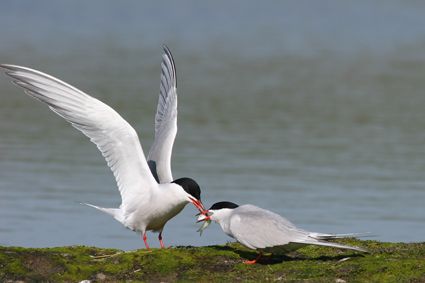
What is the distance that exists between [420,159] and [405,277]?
7.62 m

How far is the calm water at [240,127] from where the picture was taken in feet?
37.5

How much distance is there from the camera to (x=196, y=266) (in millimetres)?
Result: 7543

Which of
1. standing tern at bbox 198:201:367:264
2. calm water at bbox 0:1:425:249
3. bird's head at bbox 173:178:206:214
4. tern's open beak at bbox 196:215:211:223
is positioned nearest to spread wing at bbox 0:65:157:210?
bird's head at bbox 173:178:206:214

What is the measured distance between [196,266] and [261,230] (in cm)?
52

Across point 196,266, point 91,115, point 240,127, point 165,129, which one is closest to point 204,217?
point 196,266

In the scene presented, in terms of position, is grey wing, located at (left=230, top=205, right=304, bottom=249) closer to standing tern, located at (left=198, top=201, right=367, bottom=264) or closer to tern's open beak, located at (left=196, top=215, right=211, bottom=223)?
standing tern, located at (left=198, top=201, right=367, bottom=264)

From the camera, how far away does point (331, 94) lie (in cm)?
2139

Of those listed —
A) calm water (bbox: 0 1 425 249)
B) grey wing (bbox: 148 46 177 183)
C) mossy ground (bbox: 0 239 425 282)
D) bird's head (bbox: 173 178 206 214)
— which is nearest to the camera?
mossy ground (bbox: 0 239 425 282)

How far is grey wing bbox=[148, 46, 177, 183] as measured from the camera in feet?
30.1

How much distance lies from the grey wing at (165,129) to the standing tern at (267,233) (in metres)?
1.47

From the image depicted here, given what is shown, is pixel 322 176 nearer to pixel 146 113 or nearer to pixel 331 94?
pixel 146 113

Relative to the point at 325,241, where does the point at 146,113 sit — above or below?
above

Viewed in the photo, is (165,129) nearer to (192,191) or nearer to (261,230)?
(192,191)

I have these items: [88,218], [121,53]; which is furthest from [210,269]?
[121,53]
